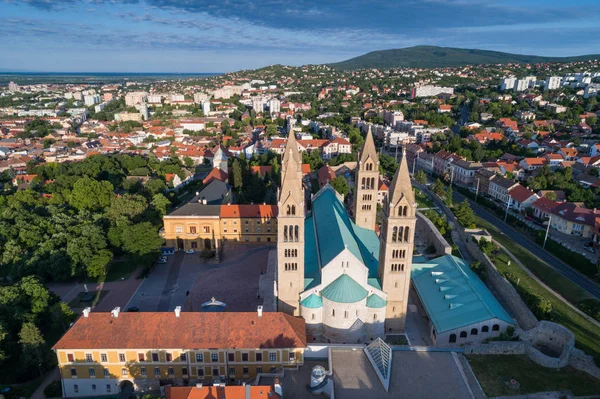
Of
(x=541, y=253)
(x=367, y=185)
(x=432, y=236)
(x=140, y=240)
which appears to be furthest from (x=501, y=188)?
(x=140, y=240)

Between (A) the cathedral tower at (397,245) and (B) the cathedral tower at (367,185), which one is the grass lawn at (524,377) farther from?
(B) the cathedral tower at (367,185)

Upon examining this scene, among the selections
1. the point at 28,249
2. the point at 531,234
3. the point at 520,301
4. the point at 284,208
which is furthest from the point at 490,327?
the point at 28,249

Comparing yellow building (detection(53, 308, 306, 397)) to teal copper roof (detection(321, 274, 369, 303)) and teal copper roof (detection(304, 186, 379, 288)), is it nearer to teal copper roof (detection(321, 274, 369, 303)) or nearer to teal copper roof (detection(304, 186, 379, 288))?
teal copper roof (detection(321, 274, 369, 303))

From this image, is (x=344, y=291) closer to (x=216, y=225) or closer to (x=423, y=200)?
(x=216, y=225)

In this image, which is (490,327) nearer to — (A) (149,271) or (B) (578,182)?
(A) (149,271)

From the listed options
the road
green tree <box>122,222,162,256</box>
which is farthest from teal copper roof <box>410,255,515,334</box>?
green tree <box>122,222,162,256</box>

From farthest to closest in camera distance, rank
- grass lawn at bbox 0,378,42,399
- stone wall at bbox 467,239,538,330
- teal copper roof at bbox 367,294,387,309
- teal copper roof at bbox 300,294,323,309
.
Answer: stone wall at bbox 467,239,538,330 → teal copper roof at bbox 300,294,323,309 → teal copper roof at bbox 367,294,387,309 → grass lawn at bbox 0,378,42,399

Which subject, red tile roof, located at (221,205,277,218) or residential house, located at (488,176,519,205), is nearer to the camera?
red tile roof, located at (221,205,277,218)

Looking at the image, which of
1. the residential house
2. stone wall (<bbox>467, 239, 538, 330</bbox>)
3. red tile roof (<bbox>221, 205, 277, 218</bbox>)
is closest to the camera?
stone wall (<bbox>467, 239, 538, 330</bbox>)
